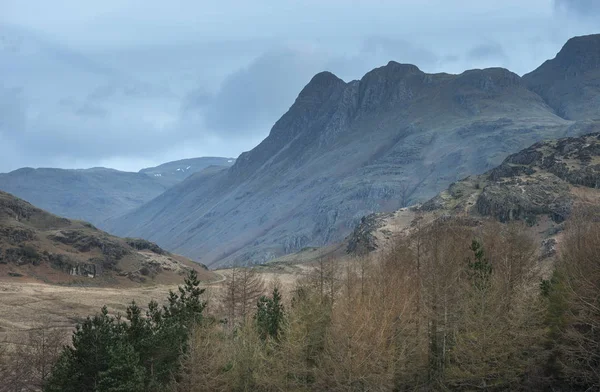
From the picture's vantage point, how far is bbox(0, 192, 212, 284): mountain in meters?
158

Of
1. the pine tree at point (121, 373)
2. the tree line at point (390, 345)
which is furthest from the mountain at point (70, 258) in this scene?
the pine tree at point (121, 373)

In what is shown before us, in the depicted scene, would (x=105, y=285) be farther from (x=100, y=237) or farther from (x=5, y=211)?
(x=5, y=211)

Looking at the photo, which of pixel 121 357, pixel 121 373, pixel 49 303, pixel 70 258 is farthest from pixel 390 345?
pixel 70 258

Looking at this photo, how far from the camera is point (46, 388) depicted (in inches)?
1651

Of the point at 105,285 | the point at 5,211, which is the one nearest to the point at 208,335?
the point at 105,285

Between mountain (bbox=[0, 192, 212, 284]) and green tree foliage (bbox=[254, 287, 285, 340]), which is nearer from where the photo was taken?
green tree foliage (bbox=[254, 287, 285, 340])

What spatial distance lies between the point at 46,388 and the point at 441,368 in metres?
32.3

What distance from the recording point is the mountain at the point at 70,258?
158 m

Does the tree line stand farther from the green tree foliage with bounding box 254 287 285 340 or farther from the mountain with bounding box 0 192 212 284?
the mountain with bounding box 0 192 212 284

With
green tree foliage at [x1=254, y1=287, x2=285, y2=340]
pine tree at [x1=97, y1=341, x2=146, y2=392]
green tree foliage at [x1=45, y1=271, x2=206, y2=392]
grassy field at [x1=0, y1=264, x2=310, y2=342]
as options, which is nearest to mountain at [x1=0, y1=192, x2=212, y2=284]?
grassy field at [x1=0, y1=264, x2=310, y2=342]

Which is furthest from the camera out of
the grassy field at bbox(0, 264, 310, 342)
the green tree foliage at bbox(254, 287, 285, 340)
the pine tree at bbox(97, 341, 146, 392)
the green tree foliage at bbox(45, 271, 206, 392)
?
the grassy field at bbox(0, 264, 310, 342)

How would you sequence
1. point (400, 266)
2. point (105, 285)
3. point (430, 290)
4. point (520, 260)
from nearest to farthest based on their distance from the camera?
1. point (430, 290)
2. point (520, 260)
3. point (400, 266)
4. point (105, 285)

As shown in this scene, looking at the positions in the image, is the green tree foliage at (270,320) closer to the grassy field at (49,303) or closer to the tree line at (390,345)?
the tree line at (390,345)

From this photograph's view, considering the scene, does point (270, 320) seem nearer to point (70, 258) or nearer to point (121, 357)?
point (121, 357)
